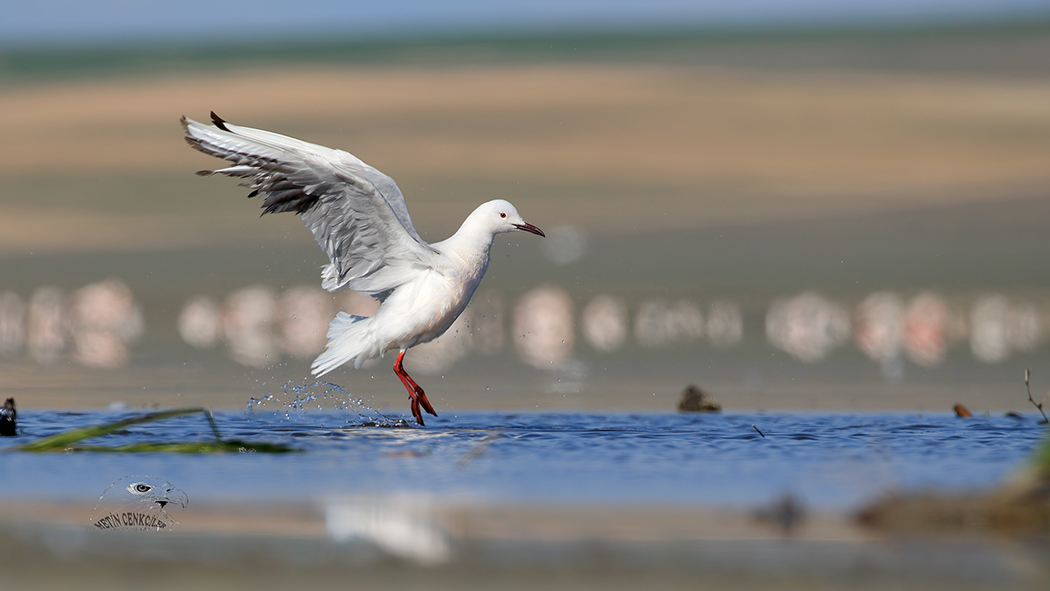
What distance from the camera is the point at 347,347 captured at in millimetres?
11766

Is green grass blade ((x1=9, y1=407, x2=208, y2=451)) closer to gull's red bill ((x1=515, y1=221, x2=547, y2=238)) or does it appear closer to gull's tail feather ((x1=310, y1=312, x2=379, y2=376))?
gull's tail feather ((x1=310, y1=312, x2=379, y2=376))

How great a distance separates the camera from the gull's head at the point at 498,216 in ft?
38.7

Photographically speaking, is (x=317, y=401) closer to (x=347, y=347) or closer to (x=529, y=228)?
(x=347, y=347)

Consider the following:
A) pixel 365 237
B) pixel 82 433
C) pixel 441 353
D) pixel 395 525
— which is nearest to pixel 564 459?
pixel 395 525

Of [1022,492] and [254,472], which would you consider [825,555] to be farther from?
[254,472]

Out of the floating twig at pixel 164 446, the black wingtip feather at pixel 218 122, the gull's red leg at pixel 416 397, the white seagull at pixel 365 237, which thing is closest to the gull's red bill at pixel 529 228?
the white seagull at pixel 365 237

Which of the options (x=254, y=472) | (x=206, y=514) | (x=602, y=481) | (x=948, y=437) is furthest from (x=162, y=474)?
(x=948, y=437)

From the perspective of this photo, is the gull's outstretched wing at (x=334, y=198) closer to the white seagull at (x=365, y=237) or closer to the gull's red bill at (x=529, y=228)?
the white seagull at (x=365, y=237)

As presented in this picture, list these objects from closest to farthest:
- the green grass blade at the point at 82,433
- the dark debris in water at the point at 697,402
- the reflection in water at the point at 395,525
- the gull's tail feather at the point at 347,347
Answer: the reflection in water at the point at 395,525
the green grass blade at the point at 82,433
the gull's tail feather at the point at 347,347
the dark debris in water at the point at 697,402

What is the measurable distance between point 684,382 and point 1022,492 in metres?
9.49

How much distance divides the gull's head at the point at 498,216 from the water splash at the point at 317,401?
2.08 metres

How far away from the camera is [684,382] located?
15.1 metres

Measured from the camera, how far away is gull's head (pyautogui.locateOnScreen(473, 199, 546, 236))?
38.7 ft

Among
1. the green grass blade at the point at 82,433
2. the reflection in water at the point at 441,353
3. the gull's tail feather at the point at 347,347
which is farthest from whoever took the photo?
the reflection in water at the point at 441,353
